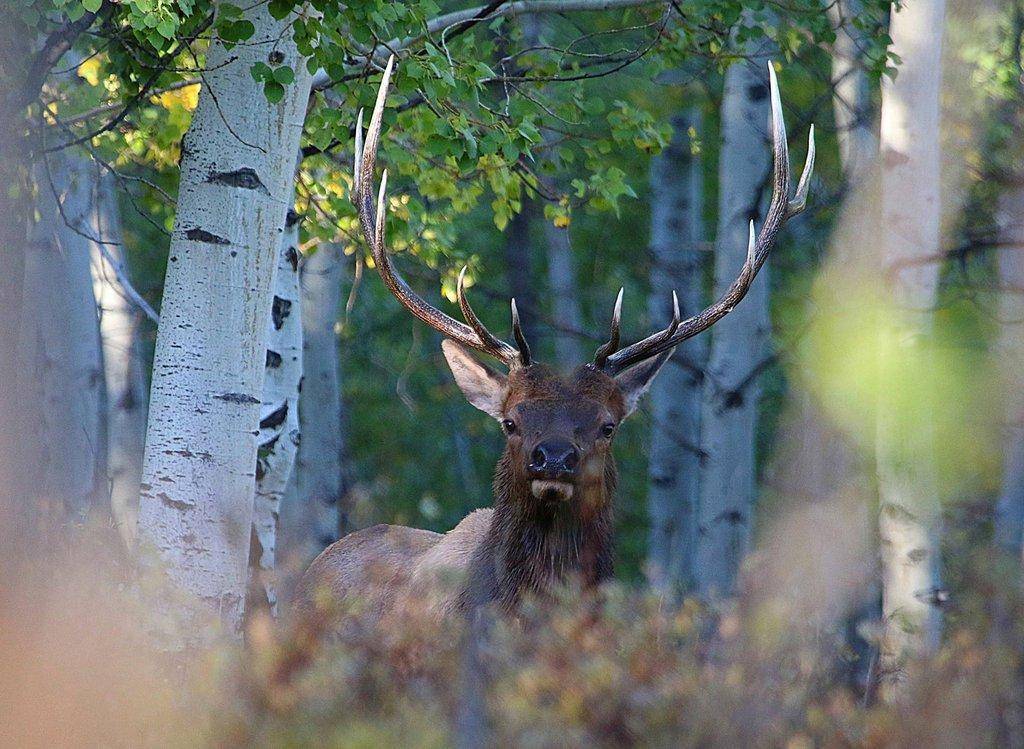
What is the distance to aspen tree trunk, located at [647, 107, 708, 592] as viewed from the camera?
12.9 m

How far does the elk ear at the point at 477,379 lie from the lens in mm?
7059

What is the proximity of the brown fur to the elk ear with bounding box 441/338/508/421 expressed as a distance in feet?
0.46

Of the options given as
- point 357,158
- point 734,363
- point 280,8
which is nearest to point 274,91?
point 280,8

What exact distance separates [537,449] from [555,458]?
10 centimetres

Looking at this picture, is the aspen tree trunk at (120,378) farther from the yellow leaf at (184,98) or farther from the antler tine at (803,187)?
the antler tine at (803,187)

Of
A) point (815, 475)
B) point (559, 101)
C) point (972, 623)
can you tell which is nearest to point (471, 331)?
point (559, 101)

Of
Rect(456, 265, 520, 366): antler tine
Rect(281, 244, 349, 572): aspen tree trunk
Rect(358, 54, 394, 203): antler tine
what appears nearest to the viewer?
Rect(358, 54, 394, 203): antler tine

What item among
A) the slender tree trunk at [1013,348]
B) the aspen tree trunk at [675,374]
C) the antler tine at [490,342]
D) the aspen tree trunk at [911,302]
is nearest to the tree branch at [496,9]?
the antler tine at [490,342]

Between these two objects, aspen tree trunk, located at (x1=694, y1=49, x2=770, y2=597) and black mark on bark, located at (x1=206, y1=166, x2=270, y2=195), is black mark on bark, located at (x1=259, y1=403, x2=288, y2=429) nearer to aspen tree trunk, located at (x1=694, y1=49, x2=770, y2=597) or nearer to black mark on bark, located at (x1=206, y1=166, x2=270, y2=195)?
black mark on bark, located at (x1=206, y1=166, x2=270, y2=195)

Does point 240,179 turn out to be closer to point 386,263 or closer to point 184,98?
point 386,263

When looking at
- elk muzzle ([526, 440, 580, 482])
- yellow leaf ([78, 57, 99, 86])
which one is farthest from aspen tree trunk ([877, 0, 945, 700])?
yellow leaf ([78, 57, 99, 86])

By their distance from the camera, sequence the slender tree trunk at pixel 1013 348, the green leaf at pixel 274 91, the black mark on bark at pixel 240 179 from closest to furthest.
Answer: the green leaf at pixel 274 91
the black mark on bark at pixel 240 179
the slender tree trunk at pixel 1013 348

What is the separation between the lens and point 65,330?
886cm

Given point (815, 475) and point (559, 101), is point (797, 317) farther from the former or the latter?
point (559, 101)
